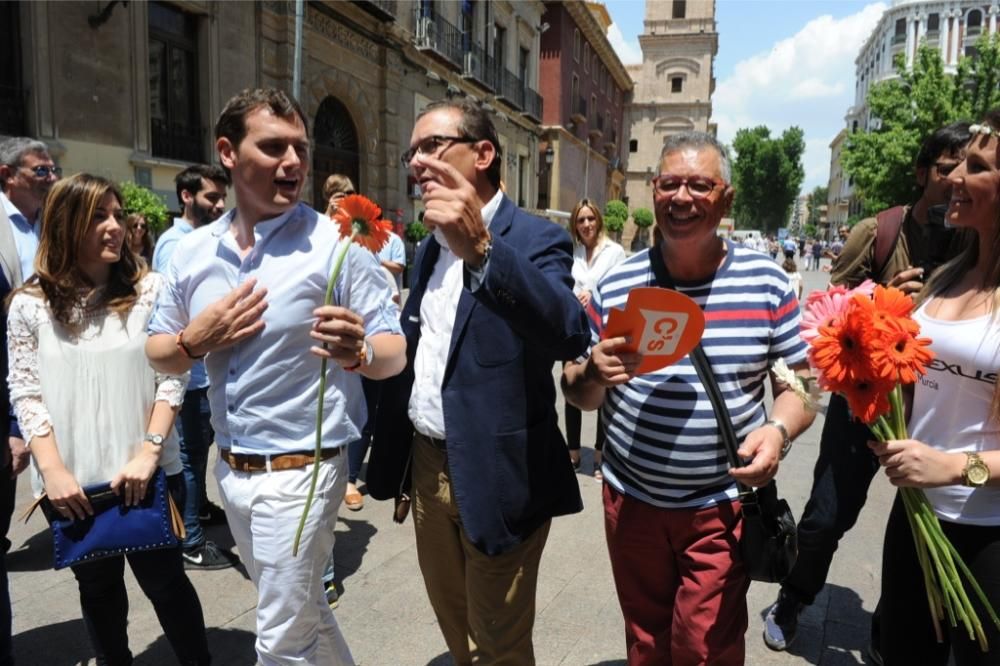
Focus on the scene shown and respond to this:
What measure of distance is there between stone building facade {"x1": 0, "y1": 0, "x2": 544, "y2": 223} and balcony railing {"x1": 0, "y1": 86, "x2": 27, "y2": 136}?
0.6 inches

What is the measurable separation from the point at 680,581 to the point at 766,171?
277 feet

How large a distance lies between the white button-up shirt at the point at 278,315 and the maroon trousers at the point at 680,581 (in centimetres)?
95

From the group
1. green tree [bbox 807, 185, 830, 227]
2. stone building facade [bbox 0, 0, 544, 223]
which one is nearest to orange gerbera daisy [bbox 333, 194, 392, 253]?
stone building facade [bbox 0, 0, 544, 223]

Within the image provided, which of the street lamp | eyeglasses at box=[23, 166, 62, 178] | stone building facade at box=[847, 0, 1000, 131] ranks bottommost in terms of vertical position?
eyeglasses at box=[23, 166, 62, 178]

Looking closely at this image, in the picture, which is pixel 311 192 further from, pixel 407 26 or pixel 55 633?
pixel 55 633

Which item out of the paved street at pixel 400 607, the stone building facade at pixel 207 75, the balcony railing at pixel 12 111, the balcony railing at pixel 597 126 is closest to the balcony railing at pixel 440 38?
the stone building facade at pixel 207 75

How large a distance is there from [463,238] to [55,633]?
2941 mm

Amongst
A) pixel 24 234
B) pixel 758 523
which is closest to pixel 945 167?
pixel 758 523

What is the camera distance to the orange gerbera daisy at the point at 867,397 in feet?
5.37

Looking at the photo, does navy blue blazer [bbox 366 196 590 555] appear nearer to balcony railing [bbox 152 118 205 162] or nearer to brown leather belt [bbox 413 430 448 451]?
brown leather belt [bbox 413 430 448 451]

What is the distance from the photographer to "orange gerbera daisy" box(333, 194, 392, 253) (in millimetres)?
1915

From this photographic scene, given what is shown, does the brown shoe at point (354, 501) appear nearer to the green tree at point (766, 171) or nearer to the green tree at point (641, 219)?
the green tree at point (641, 219)

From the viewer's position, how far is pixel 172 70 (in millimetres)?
10969

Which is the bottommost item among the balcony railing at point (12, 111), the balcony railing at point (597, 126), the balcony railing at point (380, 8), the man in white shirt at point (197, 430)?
the man in white shirt at point (197, 430)
